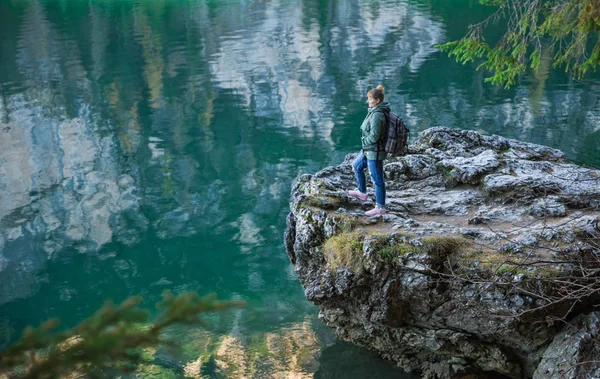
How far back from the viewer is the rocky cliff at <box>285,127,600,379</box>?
828 cm

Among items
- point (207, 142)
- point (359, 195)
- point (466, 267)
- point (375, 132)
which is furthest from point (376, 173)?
point (207, 142)

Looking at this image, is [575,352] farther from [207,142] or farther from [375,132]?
[207,142]

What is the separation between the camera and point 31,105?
30.9m

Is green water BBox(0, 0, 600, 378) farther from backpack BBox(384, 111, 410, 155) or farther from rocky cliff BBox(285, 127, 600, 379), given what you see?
backpack BBox(384, 111, 410, 155)

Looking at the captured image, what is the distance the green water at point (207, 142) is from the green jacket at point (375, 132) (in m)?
3.42

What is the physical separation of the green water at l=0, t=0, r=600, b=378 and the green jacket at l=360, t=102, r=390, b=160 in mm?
3423

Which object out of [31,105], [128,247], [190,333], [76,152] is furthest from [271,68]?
[190,333]

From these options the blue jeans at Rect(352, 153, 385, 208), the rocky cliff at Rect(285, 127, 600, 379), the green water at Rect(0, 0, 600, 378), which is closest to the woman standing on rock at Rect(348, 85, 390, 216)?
the blue jeans at Rect(352, 153, 385, 208)

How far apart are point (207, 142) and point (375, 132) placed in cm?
1646

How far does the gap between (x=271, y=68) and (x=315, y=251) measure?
2881cm

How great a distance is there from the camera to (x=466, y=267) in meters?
8.70

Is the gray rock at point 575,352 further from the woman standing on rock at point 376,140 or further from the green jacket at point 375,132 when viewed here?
the green jacket at point 375,132

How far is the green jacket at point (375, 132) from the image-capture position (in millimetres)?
9852

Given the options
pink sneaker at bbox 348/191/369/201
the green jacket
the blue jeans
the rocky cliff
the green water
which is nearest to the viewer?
the rocky cliff
